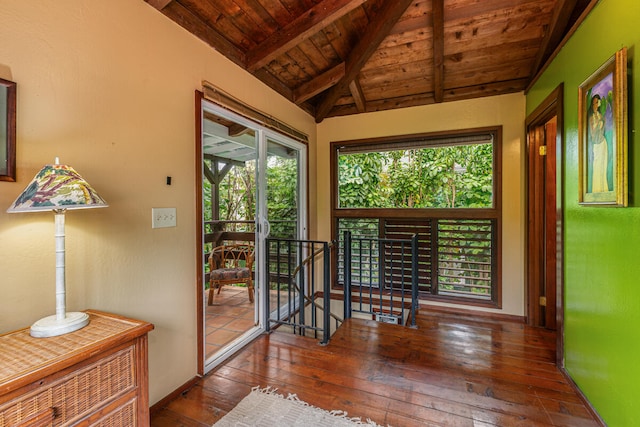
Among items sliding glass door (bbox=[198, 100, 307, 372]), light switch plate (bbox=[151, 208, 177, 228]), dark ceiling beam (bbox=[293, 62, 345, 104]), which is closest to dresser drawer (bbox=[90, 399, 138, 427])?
sliding glass door (bbox=[198, 100, 307, 372])

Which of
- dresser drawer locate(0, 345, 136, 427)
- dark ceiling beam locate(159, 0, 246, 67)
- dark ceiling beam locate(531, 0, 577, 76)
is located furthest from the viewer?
dark ceiling beam locate(531, 0, 577, 76)

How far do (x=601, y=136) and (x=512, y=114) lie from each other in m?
1.67

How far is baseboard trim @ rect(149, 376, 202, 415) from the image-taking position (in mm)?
1669

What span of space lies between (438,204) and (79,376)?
128 inches

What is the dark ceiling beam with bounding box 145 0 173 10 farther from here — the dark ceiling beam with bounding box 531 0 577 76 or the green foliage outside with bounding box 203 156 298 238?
the dark ceiling beam with bounding box 531 0 577 76

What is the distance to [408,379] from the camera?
6.24 feet

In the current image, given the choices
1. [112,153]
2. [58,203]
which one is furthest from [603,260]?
[112,153]

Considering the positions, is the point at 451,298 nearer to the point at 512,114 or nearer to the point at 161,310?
the point at 512,114

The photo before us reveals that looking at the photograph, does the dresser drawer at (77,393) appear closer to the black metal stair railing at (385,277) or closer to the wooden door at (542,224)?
the black metal stair railing at (385,277)

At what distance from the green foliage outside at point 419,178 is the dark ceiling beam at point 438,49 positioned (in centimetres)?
62

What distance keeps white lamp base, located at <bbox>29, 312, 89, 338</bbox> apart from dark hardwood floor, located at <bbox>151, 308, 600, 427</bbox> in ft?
2.72

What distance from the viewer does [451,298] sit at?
10.5 feet

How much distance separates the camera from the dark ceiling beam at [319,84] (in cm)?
292

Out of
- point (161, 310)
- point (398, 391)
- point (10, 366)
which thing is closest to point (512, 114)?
point (398, 391)
